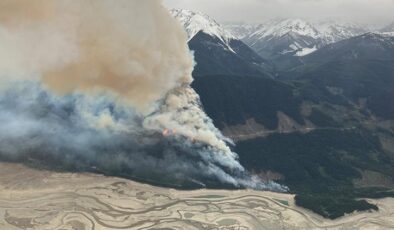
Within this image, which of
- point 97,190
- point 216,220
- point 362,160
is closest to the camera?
point 216,220

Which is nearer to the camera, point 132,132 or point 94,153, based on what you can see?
point 94,153

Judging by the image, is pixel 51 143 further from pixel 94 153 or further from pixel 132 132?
pixel 132 132

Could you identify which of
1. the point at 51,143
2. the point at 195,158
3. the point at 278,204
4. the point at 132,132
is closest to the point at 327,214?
the point at 278,204

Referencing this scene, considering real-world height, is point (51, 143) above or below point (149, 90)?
below

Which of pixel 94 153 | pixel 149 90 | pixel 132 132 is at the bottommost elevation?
pixel 94 153

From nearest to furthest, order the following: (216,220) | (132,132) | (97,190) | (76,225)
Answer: (76,225)
(216,220)
(97,190)
(132,132)

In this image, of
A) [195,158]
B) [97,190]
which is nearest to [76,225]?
[97,190]
